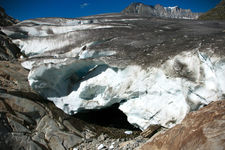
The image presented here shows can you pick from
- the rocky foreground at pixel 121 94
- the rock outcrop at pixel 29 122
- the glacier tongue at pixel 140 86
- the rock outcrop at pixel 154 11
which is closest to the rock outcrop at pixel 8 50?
the rocky foreground at pixel 121 94

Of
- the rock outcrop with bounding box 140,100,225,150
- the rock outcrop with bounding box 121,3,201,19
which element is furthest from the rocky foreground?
the rock outcrop with bounding box 121,3,201,19

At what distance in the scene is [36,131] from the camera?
579cm

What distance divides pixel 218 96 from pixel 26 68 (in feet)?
27.5

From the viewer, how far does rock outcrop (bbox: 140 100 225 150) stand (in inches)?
138

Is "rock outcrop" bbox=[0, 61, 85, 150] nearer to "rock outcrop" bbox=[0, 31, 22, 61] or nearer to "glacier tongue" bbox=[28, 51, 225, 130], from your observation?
"glacier tongue" bbox=[28, 51, 225, 130]

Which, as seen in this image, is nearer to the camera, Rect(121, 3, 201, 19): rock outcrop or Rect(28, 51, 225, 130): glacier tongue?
Rect(28, 51, 225, 130): glacier tongue

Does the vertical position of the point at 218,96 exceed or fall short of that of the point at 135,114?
it exceeds it

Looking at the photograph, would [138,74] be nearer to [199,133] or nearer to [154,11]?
[199,133]

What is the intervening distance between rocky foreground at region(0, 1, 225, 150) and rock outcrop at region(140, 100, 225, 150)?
2cm

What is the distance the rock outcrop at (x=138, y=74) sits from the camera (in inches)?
207

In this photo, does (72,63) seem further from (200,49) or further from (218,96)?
(218,96)

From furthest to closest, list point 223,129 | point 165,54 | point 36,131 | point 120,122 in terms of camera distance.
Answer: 1. point 120,122
2. point 165,54
3. point 36,131
4. point 223,129

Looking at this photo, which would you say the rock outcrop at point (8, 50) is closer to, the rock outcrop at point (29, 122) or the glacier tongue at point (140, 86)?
the rock outcrop at point (29, 122)

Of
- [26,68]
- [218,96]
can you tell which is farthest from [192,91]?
[26,68]
